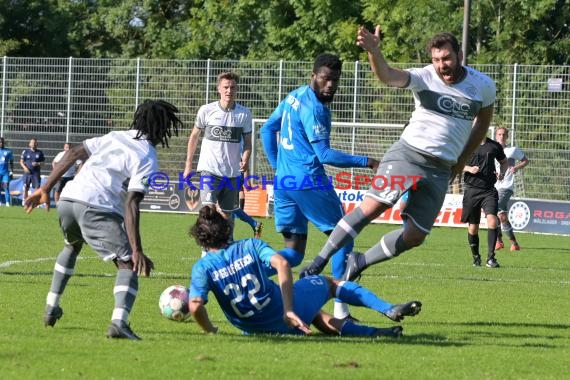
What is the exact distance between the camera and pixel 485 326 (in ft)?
32.8

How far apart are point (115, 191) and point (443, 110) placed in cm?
263

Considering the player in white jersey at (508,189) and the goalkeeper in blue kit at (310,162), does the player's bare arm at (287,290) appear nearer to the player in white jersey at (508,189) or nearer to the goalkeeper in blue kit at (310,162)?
the goalkeeper in blue kit at (310,162)

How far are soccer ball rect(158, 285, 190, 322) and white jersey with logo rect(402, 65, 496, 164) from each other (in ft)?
7.07

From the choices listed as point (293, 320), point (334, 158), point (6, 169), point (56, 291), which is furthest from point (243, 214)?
point (6, 169)

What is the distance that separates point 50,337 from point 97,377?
5.35 feet

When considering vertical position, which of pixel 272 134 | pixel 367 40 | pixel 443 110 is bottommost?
pixel 272 134

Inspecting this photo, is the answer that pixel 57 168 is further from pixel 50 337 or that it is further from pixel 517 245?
pixel 517 245

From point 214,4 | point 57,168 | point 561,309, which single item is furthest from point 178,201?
point 57,168

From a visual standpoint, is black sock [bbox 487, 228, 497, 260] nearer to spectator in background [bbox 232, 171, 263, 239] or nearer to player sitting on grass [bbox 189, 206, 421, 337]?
spectator in background [bbox 232, 171, 263, 239]

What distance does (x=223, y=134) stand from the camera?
15336mm

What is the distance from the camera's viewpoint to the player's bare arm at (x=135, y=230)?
314 inches

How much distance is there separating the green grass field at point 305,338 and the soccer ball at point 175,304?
110 mm

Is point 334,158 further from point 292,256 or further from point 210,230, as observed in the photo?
point 210,230

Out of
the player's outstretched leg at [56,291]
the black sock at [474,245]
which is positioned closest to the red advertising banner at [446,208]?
the black sock at [474,245]
